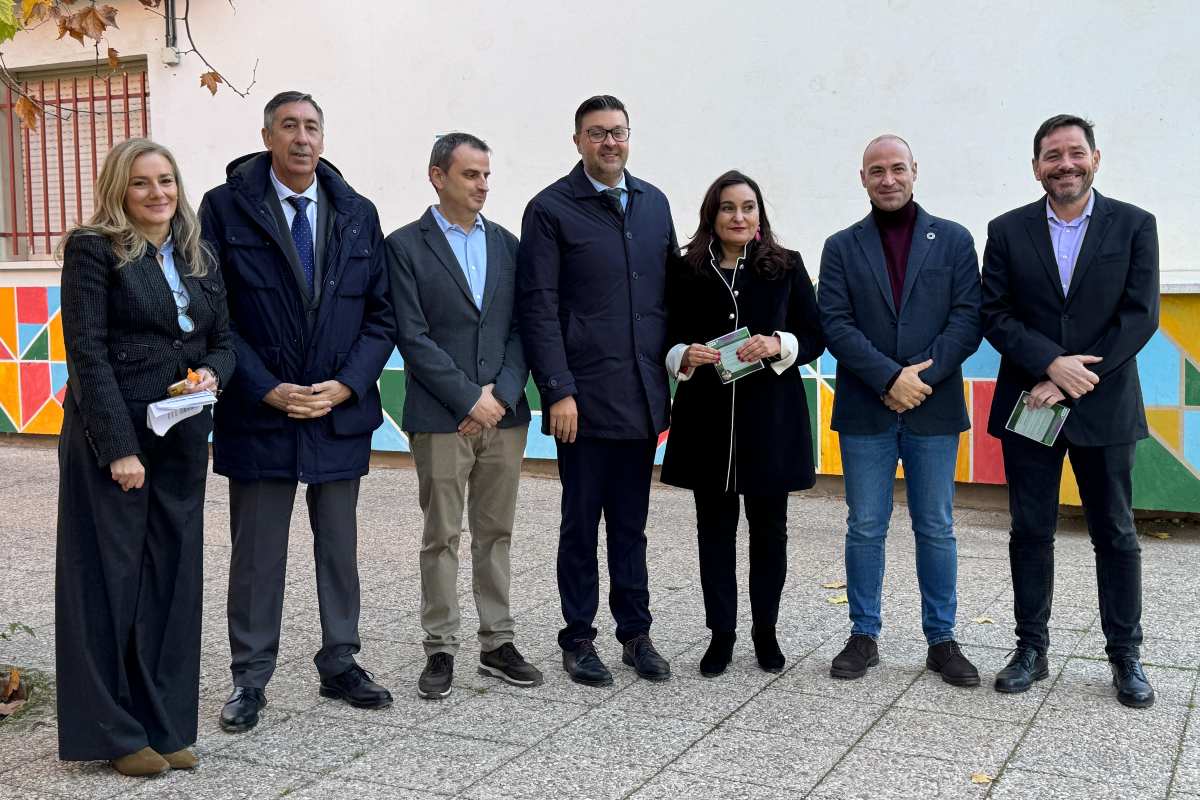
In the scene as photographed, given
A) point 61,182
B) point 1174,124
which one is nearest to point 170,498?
point 1174,124

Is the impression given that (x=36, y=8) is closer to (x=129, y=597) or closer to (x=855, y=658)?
(x=129, y=597)

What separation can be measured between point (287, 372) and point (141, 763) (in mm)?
1337

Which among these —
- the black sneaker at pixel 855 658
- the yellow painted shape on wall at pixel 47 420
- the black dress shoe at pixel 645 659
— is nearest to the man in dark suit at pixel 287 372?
the black dress shoe at pixel 645 659

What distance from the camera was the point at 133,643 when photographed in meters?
3.89

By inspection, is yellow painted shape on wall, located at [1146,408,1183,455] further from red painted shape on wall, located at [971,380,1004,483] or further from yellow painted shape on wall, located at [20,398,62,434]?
yellow painted shape on wall, located at [20,398,62,434]

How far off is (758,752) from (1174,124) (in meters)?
5.24

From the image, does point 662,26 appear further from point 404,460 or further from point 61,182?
point 61,182

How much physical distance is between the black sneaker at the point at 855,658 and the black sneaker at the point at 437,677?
1408 mm

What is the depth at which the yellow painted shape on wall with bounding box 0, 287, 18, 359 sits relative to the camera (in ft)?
35.6

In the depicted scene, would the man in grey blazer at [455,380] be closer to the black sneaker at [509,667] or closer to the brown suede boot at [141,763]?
the black sneaker at [509,667]

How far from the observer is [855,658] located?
15.8ft

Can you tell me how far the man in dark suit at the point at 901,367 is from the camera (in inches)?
185

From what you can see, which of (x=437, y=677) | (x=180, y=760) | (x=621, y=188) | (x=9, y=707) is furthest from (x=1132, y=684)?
(x=9, y=707)

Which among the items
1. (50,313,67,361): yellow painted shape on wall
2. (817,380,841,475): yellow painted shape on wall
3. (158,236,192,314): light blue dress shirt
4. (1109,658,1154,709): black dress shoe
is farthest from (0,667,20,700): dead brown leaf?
(50,313,67,361): yellow painted shape on wall
